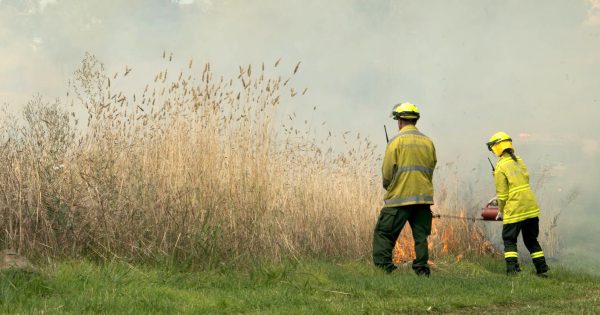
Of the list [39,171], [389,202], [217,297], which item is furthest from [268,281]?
[39,171]

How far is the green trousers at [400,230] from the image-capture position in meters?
8.78

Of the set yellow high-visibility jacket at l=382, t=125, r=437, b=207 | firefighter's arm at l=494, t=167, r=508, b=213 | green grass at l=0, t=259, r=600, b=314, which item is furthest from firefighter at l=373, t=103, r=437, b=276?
firefighter's arm at l=494, t=167, r=508, b=213

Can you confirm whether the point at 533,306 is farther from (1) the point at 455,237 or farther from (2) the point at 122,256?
(1) the point at 455,237

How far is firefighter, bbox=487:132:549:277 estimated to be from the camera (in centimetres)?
961

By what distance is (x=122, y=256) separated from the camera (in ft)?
24.2

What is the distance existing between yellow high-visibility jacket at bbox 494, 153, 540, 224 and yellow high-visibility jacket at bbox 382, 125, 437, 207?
1.48 meters

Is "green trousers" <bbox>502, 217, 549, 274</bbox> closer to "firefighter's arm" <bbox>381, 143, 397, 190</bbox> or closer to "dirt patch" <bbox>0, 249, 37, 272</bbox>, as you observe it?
"firefighter's arm" <bbox>381, 143, 397, 190</bbox>

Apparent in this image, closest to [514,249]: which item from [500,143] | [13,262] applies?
[500,143]

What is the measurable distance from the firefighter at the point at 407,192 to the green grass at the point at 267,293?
0.62 m

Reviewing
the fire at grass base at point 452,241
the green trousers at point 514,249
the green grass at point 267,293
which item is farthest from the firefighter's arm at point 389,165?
the fire at grass base at point 452,241

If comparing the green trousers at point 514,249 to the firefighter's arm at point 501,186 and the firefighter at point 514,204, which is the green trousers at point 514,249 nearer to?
the firefighter at point 514,204

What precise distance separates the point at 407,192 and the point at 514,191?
2.02 metres

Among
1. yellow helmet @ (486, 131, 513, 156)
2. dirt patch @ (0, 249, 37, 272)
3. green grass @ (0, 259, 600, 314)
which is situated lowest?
green grass @ (0, 259, 600, 314)

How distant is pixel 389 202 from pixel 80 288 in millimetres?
4266
